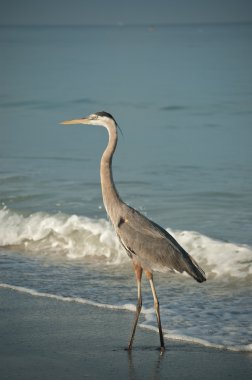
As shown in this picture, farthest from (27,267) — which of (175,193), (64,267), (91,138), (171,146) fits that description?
(91,138)

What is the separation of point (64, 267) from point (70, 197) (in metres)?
3.66

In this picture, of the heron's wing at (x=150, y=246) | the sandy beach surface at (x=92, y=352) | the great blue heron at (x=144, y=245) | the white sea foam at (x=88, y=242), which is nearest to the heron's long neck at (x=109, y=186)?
the great blue heron at (x=144, y=245)

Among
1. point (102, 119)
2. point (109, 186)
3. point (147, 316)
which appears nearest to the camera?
point (109, 186)

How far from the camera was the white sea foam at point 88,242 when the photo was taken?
873 centimetres

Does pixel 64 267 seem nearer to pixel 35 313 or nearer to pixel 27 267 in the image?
pixel 27 267

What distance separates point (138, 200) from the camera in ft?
40.5

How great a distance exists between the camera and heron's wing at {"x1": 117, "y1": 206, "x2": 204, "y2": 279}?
21.4 ft

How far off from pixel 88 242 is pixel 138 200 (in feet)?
8.66

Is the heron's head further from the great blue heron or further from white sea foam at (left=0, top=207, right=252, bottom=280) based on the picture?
white sea foam at (left=0, top=207, right=252, bottom=280)

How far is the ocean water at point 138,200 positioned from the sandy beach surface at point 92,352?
27 centimetres

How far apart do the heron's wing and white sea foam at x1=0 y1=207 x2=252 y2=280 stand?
1968 mm

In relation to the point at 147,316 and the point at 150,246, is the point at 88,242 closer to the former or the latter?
the point at 147,316

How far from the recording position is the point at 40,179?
1380 cm

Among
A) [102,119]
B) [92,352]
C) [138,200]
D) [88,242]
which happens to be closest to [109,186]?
[102,119]
